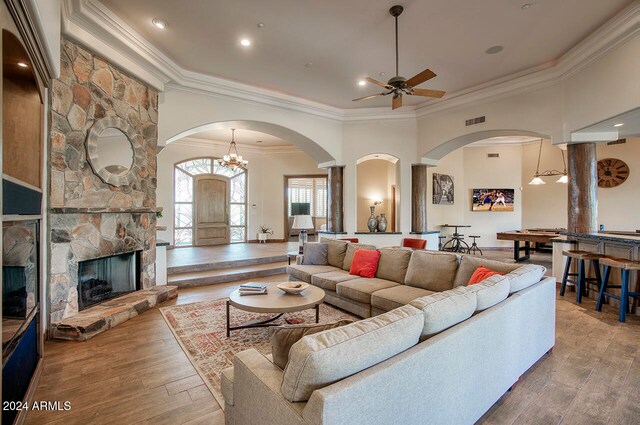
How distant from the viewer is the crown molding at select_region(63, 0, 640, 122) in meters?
3.46

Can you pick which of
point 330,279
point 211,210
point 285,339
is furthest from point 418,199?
point 211,210

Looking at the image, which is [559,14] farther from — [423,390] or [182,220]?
[182,220]

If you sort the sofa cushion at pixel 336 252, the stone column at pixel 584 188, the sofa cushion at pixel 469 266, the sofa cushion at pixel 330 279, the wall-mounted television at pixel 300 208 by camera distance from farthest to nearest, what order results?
the wall-mounted television at pixel 300 208 → the sofa cushion at pixel 336 252 → the stone column at pixel 584 188 → the sofa cushion at pixel 330 279 → the sofa cushion at pixel 469 266

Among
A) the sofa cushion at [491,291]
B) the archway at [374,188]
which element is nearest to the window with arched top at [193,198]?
the archway at [374,188]

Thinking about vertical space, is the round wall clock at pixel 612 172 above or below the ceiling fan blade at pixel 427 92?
below

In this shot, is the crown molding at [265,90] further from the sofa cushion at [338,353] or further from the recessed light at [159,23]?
the sofa cushion at [338,353]

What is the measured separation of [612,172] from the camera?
759 cm

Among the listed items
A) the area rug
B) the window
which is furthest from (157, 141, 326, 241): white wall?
the area rug

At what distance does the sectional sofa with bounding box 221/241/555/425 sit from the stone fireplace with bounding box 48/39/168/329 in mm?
2978

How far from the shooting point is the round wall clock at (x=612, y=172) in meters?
7.44

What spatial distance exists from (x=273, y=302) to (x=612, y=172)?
9177 millimetres

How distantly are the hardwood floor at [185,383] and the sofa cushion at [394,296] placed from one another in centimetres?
112

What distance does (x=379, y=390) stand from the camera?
4.06 ft

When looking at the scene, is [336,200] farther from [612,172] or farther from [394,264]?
[612,172]
